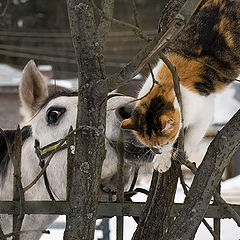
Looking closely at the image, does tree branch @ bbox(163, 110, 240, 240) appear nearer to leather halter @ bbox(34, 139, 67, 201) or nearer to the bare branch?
the bare branch

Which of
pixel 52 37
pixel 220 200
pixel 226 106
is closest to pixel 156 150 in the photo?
pixel 220 200

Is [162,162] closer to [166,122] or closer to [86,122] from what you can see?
[166,122]

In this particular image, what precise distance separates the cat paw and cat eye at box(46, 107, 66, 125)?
45cm

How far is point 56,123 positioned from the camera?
2.50 metres

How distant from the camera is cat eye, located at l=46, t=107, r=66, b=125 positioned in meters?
2.49

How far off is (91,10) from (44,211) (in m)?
0.73

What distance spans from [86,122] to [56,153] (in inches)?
33.0

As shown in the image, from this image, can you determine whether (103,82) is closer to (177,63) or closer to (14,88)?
(177,63)

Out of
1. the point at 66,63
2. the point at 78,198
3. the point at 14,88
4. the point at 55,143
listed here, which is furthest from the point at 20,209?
the point at 66,63

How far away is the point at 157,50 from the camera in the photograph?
4.60 feet

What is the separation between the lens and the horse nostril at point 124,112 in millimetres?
2405

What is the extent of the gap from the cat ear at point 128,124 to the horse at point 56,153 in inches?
1.4

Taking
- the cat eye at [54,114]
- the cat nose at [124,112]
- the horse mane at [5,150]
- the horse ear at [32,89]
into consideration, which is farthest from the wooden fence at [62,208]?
the horse ear at [32,89]

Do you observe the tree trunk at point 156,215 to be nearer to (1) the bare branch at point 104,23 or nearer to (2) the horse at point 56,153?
(2) the horse at point 56,153
